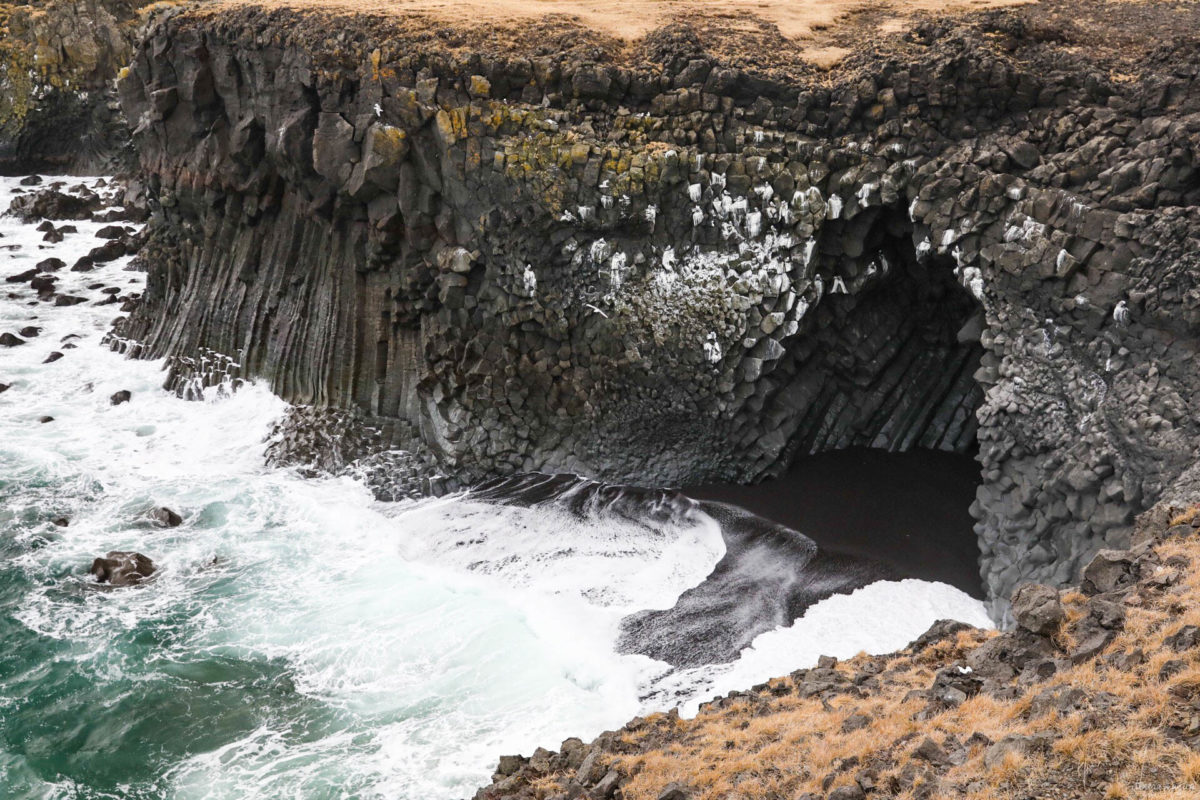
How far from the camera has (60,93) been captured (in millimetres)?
54938

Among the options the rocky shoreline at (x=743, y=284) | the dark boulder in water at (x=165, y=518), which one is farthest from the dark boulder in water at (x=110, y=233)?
the dark boulder in water at (x=165, y=518)

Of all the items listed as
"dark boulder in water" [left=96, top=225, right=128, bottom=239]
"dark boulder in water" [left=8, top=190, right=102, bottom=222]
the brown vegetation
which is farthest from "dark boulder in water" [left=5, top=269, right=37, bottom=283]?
the brown vegetation

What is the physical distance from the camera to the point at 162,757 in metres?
16.9

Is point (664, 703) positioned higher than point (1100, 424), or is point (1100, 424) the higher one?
point (1100, 424)

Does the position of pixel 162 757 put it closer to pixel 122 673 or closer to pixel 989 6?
pixel 122 673

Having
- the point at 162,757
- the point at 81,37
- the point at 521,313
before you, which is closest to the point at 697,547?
the point at 521,313

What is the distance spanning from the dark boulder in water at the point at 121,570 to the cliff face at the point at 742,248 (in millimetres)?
7136

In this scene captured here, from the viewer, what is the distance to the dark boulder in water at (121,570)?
22016 millimetres

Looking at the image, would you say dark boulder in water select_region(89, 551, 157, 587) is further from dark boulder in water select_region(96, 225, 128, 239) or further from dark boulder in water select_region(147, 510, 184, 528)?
dark boulder in water select_region(96, 225, 128, 239)

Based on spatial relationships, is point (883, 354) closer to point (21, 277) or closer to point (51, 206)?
point (21, 277)

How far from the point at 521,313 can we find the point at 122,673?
11945 mm

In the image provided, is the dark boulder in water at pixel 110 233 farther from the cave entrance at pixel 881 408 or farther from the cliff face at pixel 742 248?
the cave entrance at pixel 881 408

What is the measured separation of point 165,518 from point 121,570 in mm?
2469

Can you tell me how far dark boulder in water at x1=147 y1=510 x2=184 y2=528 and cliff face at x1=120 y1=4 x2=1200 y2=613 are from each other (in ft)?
17.3
